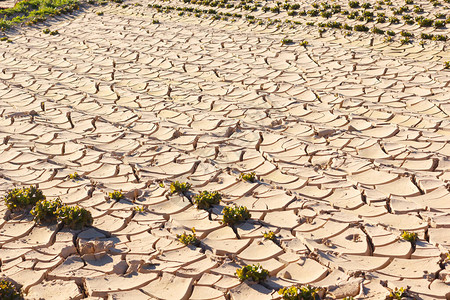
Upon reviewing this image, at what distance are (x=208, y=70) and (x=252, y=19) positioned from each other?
4.30 meters

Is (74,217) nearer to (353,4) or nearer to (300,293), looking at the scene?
(300,293)

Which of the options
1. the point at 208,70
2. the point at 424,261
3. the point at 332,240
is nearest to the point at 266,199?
the point at 332,240

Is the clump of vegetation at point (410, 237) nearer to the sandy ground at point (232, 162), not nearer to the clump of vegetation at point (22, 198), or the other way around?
the sandy ground at point (232, 162)

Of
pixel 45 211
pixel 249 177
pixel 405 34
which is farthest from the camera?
pixel 405 34

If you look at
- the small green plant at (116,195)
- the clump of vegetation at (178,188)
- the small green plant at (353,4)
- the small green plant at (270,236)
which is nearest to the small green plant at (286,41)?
the small green plant at (353,4)

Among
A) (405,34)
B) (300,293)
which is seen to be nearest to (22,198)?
(300,293)

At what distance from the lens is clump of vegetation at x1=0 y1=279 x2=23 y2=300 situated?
3.57 m

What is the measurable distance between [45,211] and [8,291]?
115 centimetres

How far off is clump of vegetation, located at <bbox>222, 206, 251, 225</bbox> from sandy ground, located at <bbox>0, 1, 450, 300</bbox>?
3.8 inches

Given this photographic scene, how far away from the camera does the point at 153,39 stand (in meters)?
12.0

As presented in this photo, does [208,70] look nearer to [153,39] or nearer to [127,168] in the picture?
[153,39]

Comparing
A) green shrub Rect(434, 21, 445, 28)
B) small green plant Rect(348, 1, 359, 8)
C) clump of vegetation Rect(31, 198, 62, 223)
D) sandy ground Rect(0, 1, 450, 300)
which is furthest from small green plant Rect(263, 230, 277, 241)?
small green plant Rect(348, 1, 359, 8)

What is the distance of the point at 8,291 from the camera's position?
3611mm

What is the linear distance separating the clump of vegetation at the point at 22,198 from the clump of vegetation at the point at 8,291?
1.29m
